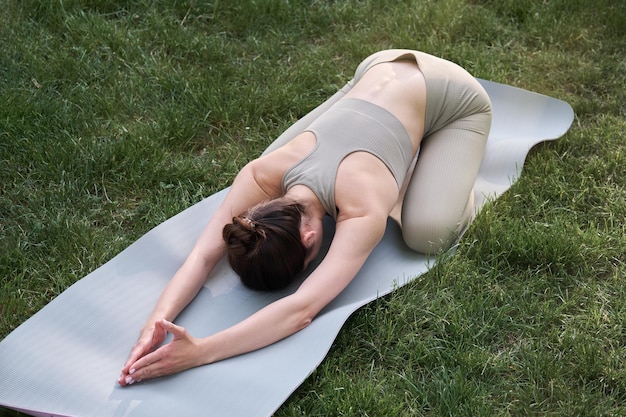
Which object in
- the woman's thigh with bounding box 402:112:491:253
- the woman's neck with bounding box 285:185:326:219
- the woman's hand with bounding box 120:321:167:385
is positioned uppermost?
the woman's neck with bounding box 285:185:326:219

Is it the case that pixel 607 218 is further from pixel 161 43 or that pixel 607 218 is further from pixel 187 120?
pixel 161 43

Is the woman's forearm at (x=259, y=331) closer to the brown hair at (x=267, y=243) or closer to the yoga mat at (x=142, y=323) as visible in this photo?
the yoga mat at (x=142, y=323)

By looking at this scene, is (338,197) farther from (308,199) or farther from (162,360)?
(162,360)

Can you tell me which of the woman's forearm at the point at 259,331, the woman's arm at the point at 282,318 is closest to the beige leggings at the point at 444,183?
the woman's arm at the point at 282,318

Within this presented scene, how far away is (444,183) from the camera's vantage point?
325cm

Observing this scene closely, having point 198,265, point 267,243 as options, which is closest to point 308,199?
point 267,243

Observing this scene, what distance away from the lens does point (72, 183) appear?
142 inches

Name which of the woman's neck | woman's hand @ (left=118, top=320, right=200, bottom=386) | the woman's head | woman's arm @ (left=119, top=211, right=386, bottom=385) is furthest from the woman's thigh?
woman's hand @ (left=118, top=320, right=200, bottom=386)

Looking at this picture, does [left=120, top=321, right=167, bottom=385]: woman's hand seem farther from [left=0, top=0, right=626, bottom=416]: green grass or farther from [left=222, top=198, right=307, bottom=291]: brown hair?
[left=0, top=0, right=626, bottom=416]: green grass

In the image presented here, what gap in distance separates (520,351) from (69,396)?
1573 millimetres

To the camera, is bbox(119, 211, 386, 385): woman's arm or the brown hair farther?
the brown hair

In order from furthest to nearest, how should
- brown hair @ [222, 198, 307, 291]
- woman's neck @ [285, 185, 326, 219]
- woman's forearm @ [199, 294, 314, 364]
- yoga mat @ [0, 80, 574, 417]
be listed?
woman's neck @ [285, 185, 326, 219]
brown hair @ [222, 198, 307, 291]
woman's forearm @ [199, 294, 314, 364]
yoga mat @ [0, 80, 574, 417]

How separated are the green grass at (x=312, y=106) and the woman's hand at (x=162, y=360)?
38 centimetres

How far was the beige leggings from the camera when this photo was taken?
3166 millimetres
